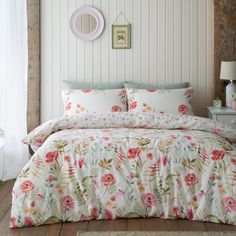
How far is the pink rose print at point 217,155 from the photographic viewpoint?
296 centimetres

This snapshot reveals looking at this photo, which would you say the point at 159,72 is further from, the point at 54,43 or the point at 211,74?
the point at 54,43

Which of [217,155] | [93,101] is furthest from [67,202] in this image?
[93,101]

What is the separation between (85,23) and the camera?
189 inches

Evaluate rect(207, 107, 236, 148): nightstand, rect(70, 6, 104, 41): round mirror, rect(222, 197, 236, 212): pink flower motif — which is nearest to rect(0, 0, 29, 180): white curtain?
rect(70, 6, 104, 41): round mirror

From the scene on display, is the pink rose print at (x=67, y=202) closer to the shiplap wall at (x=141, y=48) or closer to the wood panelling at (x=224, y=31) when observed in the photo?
the shiplap wall at (x=141, y=48)

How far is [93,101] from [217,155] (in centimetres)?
182

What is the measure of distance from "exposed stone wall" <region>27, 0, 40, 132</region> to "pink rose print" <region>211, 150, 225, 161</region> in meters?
2.55

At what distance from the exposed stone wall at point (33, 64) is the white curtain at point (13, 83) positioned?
304mm

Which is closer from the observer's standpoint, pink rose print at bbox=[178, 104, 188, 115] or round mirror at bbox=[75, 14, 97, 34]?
pink rose print at bbox=[178, 104, 188, 115]

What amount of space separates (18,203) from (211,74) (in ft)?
9.39

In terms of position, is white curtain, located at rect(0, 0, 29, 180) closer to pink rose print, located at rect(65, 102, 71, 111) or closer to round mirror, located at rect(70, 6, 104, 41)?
pink rose print, located at rect(65, 102, 71, 111)

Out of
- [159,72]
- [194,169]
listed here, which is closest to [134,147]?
[194,169]

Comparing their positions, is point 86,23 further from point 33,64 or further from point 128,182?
point 128,182

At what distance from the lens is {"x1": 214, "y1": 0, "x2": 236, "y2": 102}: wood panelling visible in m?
4.62
